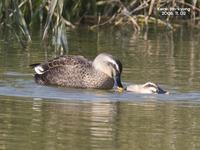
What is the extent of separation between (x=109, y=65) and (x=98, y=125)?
3329 mm

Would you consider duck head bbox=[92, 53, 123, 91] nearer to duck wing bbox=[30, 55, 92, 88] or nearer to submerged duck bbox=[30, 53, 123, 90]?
submerged duck bbox=[30, 53, 123, 90]

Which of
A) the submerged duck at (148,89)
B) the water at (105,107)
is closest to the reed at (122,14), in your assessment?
the water at (105,107)

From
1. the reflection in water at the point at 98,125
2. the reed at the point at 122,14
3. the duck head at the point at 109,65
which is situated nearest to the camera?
the reflection in water at the point at 98,125

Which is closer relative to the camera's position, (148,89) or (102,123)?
(102,123)

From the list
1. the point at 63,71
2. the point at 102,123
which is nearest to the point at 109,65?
the point at 63,71

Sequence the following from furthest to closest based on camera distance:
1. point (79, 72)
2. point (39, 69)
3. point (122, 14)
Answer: point (122, 14)
point (39, 69)
point (79, 72)

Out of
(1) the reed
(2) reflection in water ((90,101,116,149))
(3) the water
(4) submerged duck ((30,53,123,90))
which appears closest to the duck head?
(4) submerged duck ((30,53,123,90))

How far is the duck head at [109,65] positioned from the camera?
12.2 m

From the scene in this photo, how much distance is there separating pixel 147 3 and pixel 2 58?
6.36 meters

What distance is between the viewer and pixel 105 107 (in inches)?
412

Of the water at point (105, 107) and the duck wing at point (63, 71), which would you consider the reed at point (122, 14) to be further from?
the duck wing at point (63, 71)

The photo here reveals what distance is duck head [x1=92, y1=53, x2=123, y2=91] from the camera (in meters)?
12.2

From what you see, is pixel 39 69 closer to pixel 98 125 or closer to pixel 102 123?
pixel 102 123

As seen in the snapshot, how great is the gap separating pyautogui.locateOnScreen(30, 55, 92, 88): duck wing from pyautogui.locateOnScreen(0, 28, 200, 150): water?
21 cm
